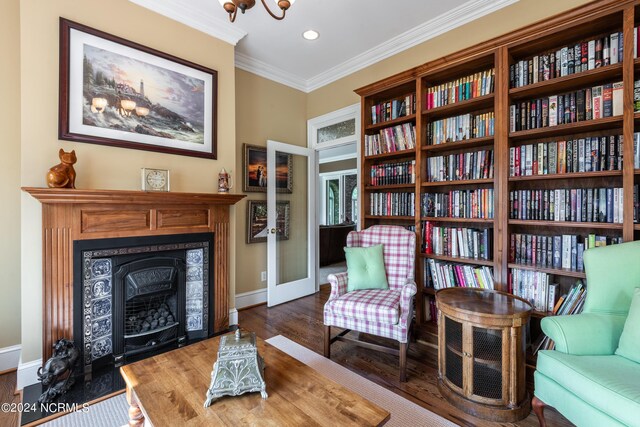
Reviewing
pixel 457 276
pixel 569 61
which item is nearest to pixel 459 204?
pixel 457 276

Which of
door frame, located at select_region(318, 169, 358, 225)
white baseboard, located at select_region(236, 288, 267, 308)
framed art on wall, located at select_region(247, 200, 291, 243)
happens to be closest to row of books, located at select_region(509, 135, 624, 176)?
framed art on wall, located at select_region(247, 200, 291, 243)

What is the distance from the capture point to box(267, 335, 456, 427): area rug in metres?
1.67

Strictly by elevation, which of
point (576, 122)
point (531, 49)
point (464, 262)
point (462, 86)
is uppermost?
point (531, 49)

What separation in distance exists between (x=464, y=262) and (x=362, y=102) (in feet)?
6.39

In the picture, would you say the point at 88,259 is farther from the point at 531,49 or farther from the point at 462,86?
the point at 531,49

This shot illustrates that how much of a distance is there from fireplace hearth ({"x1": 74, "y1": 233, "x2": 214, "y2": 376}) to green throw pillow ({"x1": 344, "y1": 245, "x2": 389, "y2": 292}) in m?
1.35

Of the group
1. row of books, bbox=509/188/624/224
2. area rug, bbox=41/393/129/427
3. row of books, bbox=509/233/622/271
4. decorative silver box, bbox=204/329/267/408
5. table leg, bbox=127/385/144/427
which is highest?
row of books, bbox=509/188/624/224

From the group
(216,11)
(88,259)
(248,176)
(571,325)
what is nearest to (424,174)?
(571,325)

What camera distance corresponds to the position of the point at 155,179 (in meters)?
2.48

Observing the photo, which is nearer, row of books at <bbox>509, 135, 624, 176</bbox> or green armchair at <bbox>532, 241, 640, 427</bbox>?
green armchair at <bbox>532, 241, 640, 427</bbox>

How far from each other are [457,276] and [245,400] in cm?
204

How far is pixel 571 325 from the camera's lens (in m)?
1.50

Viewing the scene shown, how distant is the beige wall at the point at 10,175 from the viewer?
2.19m

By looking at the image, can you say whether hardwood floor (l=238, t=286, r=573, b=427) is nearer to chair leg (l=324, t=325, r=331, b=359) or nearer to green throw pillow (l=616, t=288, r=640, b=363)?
chair leg (l=324, t=325, r=331, b=359)
